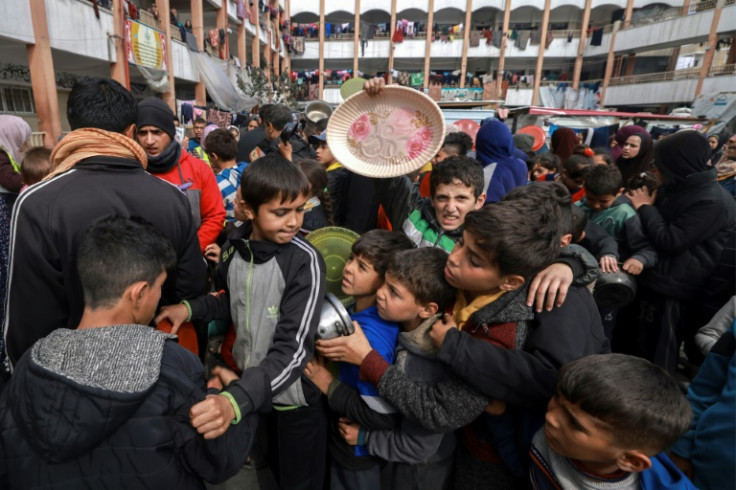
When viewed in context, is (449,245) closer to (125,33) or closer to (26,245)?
(26,245)

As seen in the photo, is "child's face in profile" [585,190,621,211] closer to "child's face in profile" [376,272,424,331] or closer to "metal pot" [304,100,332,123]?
"child's face in profile" [376,272,424,331]

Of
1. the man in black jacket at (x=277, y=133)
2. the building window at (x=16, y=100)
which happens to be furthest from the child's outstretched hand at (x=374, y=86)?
the building window at (x=16, y=100)

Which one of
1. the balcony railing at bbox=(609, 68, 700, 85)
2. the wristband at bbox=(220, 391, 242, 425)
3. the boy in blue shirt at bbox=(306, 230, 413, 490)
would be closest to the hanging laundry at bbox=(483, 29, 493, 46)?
the balcony railing at bbox=(609, 68, 700, 85)

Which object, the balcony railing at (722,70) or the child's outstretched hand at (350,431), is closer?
the child's outstretched hand at (350,431)

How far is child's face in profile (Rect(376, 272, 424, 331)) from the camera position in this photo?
5.21ft

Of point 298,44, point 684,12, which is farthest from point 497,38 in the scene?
point 298,44

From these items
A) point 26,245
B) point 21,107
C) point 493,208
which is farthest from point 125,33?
point 493,208

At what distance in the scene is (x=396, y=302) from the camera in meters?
1.61

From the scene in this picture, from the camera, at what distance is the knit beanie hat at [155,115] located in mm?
2564

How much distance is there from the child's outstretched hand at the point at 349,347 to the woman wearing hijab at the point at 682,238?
7.95 ft

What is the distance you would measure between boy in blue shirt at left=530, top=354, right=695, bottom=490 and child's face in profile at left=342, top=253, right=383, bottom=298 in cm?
88

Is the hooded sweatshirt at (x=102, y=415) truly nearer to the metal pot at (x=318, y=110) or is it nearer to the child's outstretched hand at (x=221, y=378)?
the child's outstretched hand at (x=221, y=378)

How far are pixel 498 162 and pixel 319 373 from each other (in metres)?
2.73

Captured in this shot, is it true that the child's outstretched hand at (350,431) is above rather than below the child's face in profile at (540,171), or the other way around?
below
